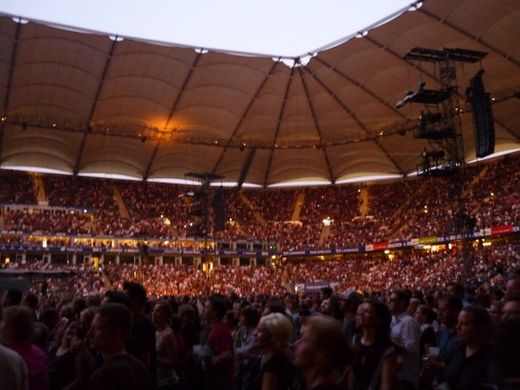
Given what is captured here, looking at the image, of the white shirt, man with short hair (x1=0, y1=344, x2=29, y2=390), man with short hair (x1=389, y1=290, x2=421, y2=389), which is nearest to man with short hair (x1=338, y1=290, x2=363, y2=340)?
man with short hair (x1=389, y1=290, x2=421, y2=389)

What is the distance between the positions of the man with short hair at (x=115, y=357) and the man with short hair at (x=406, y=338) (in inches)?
81.0

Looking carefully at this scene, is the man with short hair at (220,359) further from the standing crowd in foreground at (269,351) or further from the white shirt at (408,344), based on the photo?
the white shirt at (408,344)

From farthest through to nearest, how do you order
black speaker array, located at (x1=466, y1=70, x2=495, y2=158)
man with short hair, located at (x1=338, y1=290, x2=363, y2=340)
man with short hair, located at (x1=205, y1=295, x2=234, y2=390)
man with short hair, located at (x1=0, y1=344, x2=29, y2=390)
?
black speaker array, located at (x1=466, y1=70, x2=495, y2=158)
man with short hair, located at (x1=338, y1=290, x2=363, y2=340)
man with short hair, located at (x1=205, y1=295, x2=234, y2=390)
man with short hair, located at (x1=0, y1=344, x2=29, y2=390)

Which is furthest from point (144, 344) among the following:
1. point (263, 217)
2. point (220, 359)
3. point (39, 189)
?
point (263, 217)

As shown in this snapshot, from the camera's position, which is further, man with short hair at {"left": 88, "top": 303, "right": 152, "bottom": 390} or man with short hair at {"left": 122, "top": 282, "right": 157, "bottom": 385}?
man with short hair at {"left": 122, "top": 282, "right": 157, "bottom": 385}

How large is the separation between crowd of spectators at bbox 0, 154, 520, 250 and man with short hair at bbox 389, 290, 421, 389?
106 feet

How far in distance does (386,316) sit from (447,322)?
4.50 ft

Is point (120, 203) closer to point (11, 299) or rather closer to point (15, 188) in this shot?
point (15, 188)

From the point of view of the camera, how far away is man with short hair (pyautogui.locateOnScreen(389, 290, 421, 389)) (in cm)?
429

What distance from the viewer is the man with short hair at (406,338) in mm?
4293

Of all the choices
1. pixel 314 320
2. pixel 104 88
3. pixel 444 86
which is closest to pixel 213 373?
pixel 314 320

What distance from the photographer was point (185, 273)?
37844 millimetres

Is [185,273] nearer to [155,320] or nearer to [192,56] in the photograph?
[192,56]

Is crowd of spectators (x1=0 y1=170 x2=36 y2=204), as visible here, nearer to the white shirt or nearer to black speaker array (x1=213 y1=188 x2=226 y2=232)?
black speaker array (x1=213 y1=188 x2=226 y2=232)
